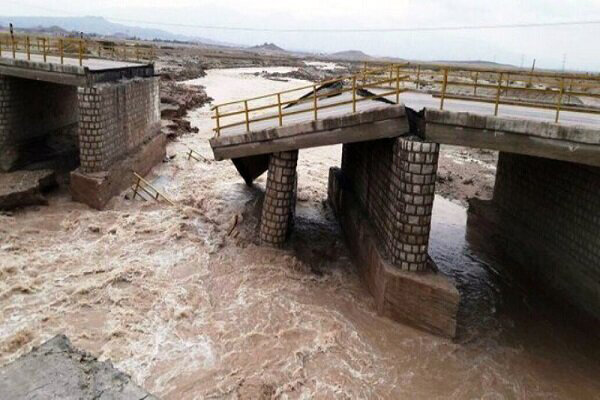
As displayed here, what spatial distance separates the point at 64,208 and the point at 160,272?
500 cm

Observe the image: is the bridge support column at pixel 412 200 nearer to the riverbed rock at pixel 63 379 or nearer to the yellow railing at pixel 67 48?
the riverbed rock at pixel 63 379

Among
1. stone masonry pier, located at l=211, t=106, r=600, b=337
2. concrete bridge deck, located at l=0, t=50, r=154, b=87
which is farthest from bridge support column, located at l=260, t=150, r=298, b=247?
concrete bridge deck, located at l=0, t=50, r=154, b=87

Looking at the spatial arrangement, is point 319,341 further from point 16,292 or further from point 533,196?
point 533,196

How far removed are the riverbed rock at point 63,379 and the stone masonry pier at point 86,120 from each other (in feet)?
34.0

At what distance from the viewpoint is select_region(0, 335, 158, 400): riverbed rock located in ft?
14.8

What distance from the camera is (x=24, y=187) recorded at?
1448 cm

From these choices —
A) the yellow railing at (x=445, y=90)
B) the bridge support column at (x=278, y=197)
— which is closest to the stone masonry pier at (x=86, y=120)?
the yellow railing at (x=445, y=90)

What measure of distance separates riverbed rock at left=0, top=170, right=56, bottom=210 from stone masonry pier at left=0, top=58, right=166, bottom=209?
872mm

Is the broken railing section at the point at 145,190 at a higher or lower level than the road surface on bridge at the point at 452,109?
lower

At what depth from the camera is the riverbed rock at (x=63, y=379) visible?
452 centimetres

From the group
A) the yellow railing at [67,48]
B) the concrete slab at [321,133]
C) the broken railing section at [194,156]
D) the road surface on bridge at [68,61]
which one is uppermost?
the yellow railing at [67,48]

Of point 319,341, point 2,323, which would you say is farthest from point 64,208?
point 319,341

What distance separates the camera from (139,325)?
31.2 feet

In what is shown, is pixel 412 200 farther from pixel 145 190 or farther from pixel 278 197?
pixel 145 190
